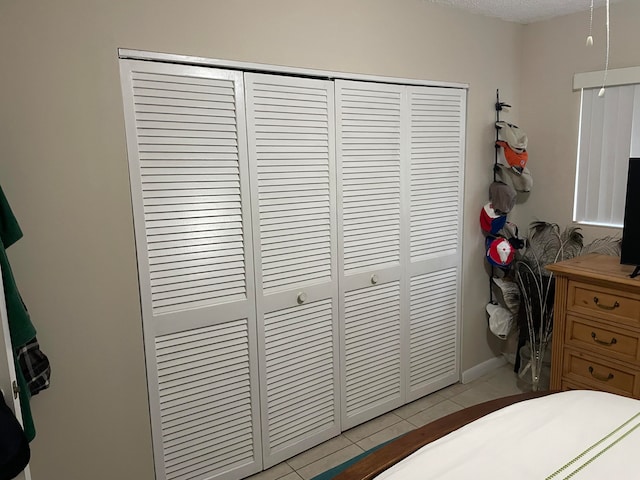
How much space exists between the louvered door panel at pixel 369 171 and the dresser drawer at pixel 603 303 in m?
1.04

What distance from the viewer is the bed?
50.3 inches

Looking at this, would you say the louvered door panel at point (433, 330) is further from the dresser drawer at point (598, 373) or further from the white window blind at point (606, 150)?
the white window blind at point (606, 150)

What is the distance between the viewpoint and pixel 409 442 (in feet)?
4.94

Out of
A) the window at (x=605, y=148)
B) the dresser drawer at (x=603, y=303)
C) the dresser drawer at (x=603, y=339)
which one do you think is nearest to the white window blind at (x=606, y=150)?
the window at (x=605, y=148)

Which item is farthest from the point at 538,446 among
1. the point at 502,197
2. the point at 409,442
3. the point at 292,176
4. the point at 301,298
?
the point at 502,197

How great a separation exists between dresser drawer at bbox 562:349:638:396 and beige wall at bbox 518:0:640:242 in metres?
0.84

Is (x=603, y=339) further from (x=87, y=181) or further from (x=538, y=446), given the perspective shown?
(x=87, y=181)

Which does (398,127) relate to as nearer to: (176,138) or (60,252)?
(176,138)

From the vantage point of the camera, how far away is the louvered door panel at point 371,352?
8.74ft

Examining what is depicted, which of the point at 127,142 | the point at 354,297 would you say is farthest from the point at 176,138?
the point at 354,297

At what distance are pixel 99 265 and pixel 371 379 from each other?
1678mm

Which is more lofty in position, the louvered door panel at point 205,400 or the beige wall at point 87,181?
the beige wall at point 87,181

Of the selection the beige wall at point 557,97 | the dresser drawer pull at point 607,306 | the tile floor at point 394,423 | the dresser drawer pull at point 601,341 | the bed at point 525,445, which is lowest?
the tile floor at point 394,423

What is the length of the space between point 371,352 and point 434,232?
2.78ft
